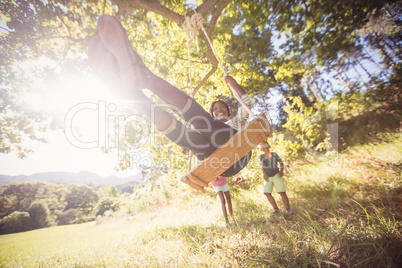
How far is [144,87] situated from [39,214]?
30.3 metres

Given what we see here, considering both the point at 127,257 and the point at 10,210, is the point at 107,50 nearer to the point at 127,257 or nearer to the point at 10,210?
the point at 127,257

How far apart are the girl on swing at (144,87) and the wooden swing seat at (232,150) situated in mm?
189

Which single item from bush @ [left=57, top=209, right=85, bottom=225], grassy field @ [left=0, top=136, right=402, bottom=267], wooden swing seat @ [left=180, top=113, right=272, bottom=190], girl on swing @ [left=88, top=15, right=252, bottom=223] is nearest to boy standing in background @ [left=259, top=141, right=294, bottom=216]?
grassy field @ [left=0, top=136, right=402, bottom=267]

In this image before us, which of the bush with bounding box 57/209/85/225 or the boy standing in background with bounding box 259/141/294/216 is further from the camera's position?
the bush with bounding box 57/209/85/225

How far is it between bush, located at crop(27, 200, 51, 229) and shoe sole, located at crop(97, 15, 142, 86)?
94.4 feet

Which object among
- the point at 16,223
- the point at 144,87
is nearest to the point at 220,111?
the point at 144,87

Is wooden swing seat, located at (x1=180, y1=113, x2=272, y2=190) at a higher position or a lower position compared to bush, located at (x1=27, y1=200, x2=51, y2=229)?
higher

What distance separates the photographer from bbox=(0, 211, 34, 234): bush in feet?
49.8

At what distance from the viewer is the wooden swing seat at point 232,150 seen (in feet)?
4.98

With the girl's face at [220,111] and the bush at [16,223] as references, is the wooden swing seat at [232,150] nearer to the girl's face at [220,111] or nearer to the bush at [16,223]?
the girl's face at [220,111]

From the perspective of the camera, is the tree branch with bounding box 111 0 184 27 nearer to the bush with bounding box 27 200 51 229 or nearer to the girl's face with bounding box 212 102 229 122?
the girl's face with bounding box 212 102 229 122

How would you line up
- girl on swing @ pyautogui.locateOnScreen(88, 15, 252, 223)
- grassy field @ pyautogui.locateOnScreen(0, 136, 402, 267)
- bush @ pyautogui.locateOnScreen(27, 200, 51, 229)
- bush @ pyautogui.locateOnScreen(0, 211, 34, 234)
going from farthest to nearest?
bush @ pyautogui.locateOnScreen(27, 200, 51, 229), bush @ pyautogui.locateOnScreen(0, 211, 34, 234), girl on swing @ pyautogui.locateOnScreen(88, 15, 252, 223), grassy field @ pyautogui.locateOnScreen(0, 136, 402, 267)

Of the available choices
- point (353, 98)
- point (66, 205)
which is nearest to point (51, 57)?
point (353, 98)

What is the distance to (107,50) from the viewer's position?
166cm
